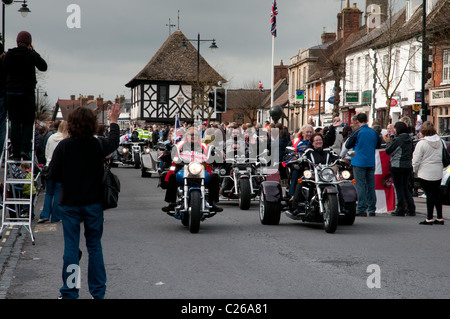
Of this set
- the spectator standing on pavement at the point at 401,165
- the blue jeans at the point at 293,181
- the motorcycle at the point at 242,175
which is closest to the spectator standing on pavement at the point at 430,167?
the spectator standing on pavement at the point at 401,165

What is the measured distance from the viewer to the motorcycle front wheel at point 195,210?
40.2 ft

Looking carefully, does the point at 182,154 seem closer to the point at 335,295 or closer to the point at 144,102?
the point at 335,295

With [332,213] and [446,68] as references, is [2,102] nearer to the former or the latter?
[332,213]

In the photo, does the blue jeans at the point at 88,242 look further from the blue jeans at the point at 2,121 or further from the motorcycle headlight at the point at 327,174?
the motorcycle headlight at the point at 327,174

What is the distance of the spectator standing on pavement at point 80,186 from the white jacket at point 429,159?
8.70 meters

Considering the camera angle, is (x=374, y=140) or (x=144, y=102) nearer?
(x=374, y=140)

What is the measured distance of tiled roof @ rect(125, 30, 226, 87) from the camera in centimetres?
7825

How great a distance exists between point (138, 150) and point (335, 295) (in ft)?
96.7

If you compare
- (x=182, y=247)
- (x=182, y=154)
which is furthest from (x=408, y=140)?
(x=182, y=247)

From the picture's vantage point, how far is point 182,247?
10.9m

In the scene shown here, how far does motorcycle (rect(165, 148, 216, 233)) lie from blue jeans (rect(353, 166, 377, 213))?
4217mm

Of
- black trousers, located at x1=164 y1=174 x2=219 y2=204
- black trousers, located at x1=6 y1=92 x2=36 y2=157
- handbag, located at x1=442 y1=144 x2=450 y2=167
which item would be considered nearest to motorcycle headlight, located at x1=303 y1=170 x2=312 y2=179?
black trousers, located at x1=164 y1=174 x2=219 y2=204

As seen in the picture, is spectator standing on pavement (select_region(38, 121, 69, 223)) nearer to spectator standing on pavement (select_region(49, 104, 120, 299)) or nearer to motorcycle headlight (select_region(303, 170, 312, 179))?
motorcycle headlight (select_region(303, 170, 312, 179))

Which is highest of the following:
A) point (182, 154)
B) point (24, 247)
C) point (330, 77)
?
point (330, 77)
